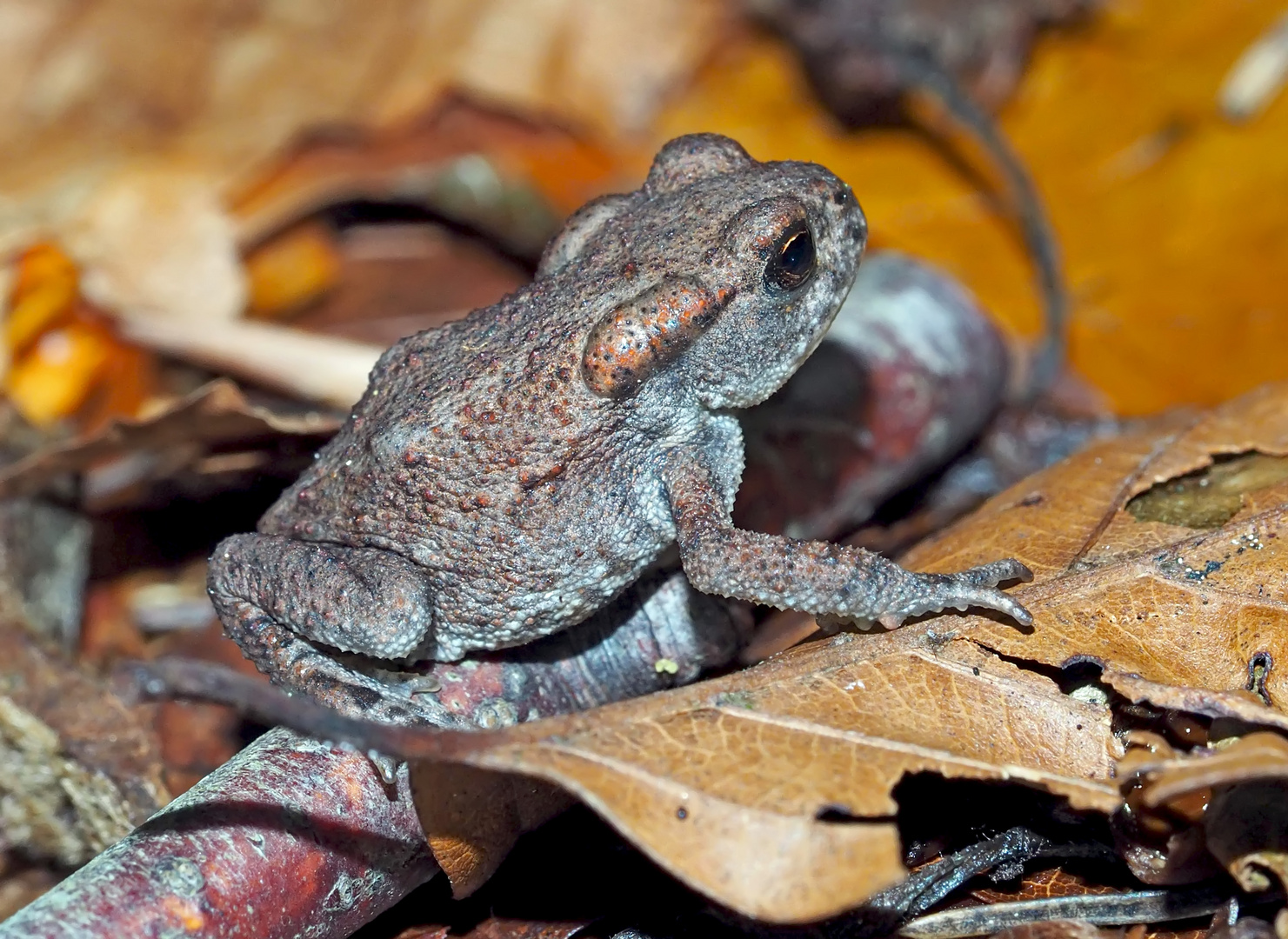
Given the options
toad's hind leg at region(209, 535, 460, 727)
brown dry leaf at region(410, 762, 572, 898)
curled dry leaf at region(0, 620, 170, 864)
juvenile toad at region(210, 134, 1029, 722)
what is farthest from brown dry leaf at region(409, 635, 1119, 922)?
curled dry leaf at region(0, 620, 170, 864)

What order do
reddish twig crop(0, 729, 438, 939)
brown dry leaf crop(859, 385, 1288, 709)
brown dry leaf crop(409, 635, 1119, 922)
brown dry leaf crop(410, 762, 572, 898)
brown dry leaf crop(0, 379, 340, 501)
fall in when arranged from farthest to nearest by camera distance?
brown dry leaf crop(0, 379, 340, 501)
brown dry leaf crop(859, 385, 1288, 709)
brown dry leaf crop(410, 762, 572, 898)
reddish twig crop(0, 729, 438, 939)
brown dry leaf crop(409, 635, 1119, 922)

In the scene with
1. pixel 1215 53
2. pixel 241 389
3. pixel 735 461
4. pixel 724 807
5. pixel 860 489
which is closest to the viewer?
pixel 724 807

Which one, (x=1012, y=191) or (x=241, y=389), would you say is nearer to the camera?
(x=241, y=389)

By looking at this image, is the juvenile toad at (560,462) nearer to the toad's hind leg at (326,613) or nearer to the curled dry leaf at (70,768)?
the toad's hind leg at (326,613)

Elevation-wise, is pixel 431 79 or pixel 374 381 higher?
pixel 431 79

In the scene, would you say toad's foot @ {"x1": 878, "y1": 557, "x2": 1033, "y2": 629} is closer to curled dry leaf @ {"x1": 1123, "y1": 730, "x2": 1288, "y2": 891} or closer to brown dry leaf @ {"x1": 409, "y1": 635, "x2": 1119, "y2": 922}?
brown dry leaf @ {"x1": 409, "y1": 635, "x2": 1119, "y2": 922}

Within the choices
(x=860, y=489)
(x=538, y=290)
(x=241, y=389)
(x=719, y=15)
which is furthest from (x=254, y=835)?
(x=719, y=15)

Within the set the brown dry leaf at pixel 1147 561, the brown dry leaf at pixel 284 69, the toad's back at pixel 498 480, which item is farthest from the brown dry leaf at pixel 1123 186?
the toad's back at pixel 498 480

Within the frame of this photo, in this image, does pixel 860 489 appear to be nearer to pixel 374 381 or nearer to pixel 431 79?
pixel 374 381
